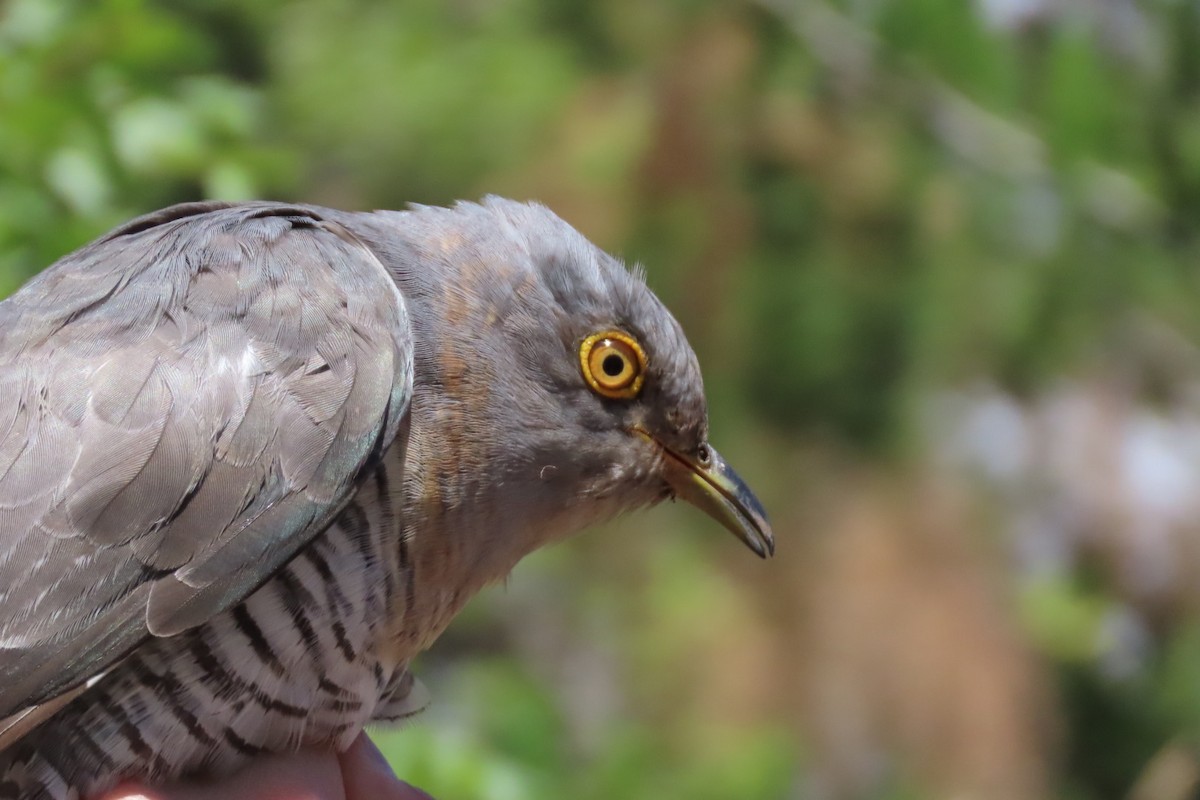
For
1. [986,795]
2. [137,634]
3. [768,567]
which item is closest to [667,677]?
[768,567]

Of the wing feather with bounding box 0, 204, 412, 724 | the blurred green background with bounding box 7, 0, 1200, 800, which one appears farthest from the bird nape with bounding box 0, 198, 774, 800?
the blurred green background with bounding box 7, 0, 1200, 800

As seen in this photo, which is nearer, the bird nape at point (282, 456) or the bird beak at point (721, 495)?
the bird nape at point (282, 456)

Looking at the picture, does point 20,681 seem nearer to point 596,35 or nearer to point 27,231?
point 27,231

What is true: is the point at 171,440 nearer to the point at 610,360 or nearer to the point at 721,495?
the point at 610,360

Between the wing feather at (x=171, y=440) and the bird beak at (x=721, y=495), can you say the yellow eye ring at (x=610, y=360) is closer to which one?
the bird beak at (x=721, y=495)

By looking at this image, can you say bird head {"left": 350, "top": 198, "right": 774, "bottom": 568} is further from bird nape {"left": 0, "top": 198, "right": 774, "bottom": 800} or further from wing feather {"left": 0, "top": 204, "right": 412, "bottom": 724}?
wing feather {"left": 0, "top": 204, "right": 412, "bottom": 724}

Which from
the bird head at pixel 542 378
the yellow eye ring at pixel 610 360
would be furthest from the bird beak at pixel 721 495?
the yellow eye ring at pixel 610 360
